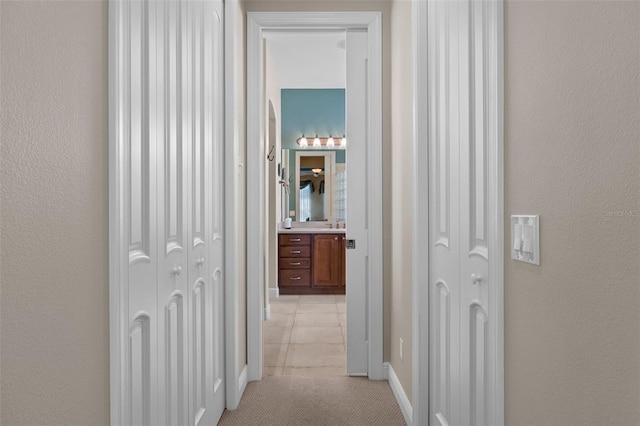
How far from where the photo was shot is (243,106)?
9.25 ft

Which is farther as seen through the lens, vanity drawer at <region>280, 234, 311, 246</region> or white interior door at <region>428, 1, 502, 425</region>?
vanity drawer at <region>280, 234, 311, 246</region>

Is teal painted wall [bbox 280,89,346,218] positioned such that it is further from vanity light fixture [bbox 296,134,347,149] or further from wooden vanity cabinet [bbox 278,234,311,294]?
wooden vanity cabinet [bbox 278,234,311,294]

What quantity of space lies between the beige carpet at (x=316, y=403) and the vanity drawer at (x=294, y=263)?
115 inches

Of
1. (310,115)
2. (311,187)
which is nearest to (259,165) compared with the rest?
(311,187)

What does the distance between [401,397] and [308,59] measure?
396 centimetres

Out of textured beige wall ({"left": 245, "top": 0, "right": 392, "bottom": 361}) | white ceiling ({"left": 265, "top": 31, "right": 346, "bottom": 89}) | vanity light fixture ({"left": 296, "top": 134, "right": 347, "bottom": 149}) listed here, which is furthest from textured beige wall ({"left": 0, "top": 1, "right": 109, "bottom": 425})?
vanity light fixture ({"left": 296, "top": 134, "right": 347, "bottom": 149})

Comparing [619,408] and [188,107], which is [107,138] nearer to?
[188,107]

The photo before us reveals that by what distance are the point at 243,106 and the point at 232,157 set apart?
1.65 feet

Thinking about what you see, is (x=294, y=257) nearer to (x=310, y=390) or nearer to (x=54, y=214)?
(x=310, y=390)

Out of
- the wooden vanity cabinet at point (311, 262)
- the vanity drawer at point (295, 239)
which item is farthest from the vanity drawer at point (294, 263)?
the vanity drawer at point (295, 239)

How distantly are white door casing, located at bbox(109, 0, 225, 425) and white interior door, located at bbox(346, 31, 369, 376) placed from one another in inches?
39.1

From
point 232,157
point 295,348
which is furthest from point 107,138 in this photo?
point 295,348

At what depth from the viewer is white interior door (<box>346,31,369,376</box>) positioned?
304cm

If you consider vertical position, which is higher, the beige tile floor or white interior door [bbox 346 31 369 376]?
white interior door [bbox 346 31 369 376]
